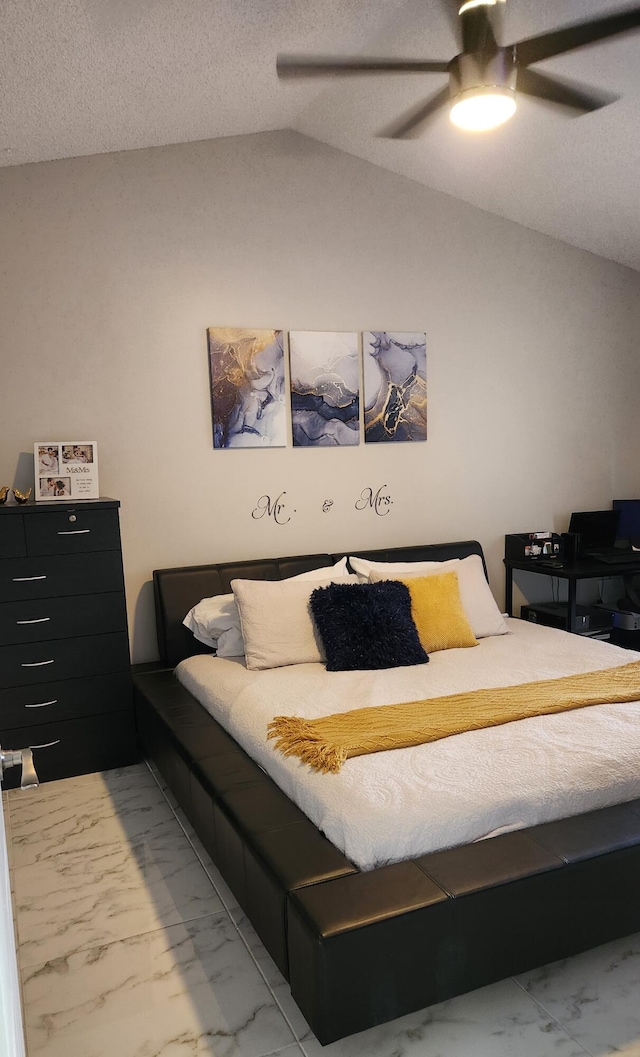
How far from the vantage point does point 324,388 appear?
389 centimetres

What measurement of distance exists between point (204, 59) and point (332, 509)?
2.03 m

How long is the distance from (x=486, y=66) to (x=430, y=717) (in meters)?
1.89

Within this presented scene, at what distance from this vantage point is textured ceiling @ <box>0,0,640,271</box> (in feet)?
7.96

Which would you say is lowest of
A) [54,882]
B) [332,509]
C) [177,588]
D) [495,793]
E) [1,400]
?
[54,882]

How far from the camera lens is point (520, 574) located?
4.47 m

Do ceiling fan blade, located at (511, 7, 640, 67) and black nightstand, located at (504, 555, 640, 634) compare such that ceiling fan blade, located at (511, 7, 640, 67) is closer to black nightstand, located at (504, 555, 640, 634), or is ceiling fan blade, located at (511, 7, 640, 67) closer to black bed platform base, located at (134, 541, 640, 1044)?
black bed platform base, located at (134, 541, 640, 1044)

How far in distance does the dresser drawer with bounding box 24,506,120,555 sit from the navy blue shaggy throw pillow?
2.90 feet

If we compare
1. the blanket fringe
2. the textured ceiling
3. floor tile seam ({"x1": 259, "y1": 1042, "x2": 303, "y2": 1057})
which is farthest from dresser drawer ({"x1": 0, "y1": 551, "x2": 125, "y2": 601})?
floor tile seam ({"x1": 259, "y1": 1042, "x2": 303, "y2": 1057})

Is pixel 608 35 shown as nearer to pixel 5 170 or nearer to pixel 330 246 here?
pixel 330 246

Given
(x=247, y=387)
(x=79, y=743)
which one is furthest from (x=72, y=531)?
(x=247, y=387)

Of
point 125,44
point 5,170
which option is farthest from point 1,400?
point 125,44

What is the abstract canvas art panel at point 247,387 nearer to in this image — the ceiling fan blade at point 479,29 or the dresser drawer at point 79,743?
the dresser drawer at point 79,743

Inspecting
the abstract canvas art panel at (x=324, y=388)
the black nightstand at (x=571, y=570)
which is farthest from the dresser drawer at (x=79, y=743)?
the black nightstand at (x=571, y=570)

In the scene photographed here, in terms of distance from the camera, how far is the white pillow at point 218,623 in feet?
11.2
